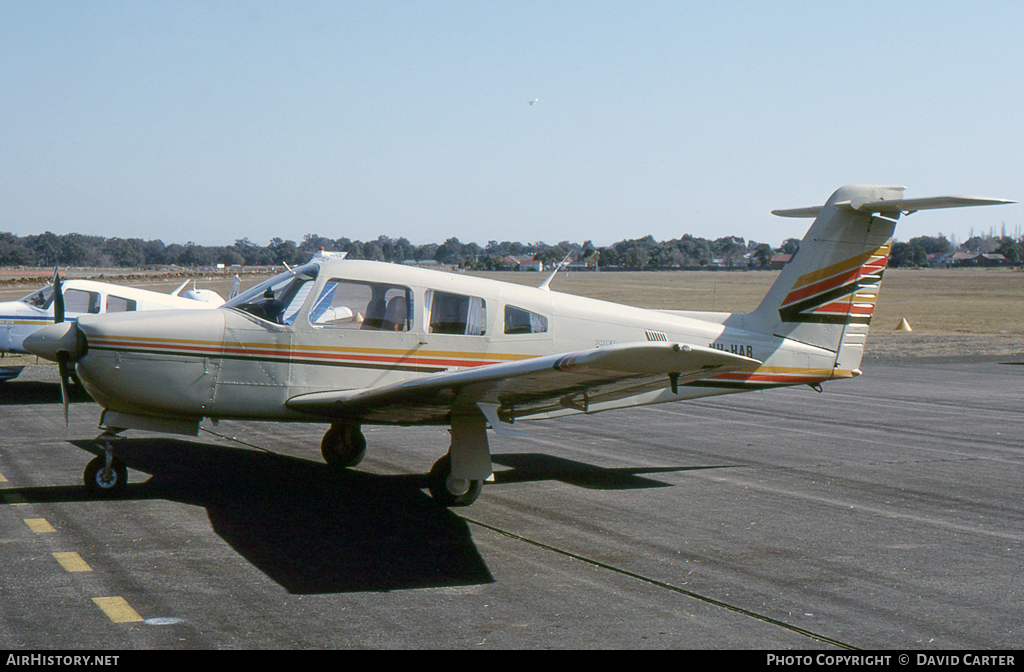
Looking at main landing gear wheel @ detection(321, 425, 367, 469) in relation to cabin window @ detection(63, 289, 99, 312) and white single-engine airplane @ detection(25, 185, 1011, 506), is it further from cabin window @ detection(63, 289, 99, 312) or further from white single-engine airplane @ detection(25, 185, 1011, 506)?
cabin window @ detection(63, 289, 99, 312)

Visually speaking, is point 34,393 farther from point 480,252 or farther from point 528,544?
point 480,252

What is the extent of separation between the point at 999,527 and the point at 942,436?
17.3 ft

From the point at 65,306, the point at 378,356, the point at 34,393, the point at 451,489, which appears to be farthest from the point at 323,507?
the point at 65,306

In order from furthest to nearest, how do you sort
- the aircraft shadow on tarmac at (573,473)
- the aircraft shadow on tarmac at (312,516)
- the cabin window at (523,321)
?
→ the aircraft shadow on tarmac at (573,473)
the cabin window at (523,321)
the aircraft shadow on tarmac at (312,516)

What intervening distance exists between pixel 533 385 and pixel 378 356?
2235 mm

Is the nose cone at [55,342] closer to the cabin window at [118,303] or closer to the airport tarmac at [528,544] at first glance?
the airport tarmac at [528,544]

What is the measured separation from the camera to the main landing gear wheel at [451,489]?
8.06 m

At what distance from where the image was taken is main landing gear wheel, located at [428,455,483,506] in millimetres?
8062

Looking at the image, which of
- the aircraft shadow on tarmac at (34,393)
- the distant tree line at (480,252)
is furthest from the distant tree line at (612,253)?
the aircraft shadow on tarmac at (34,393)

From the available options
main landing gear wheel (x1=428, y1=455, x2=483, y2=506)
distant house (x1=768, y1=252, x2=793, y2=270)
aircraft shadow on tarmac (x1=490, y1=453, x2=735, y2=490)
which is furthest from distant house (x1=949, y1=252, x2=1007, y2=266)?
main landing gear wheel (x1=428, y1=455, x2=483, y2=506)

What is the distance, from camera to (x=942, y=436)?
41.0ft

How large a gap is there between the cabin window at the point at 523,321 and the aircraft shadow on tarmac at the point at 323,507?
5.32 feet

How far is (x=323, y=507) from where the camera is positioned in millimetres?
8078

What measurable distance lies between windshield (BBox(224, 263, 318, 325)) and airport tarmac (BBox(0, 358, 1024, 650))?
171 cm
